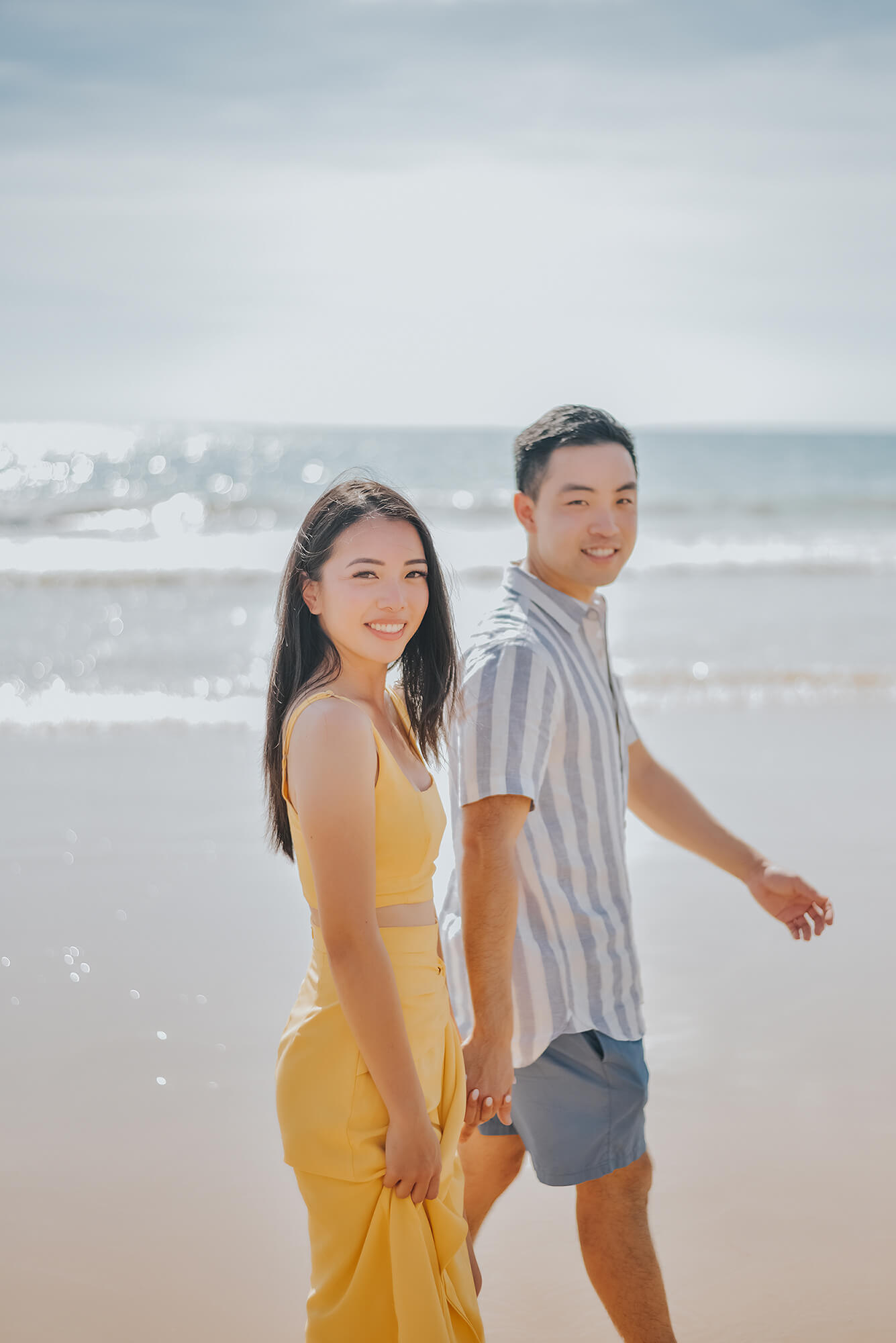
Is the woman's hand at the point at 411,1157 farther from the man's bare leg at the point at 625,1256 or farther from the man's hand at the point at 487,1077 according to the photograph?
the man's bare leg at the point at 625,1256

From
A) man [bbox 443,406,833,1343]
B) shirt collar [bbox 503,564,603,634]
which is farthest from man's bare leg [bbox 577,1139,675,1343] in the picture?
shirt collar [bbox 503,564,603,634]

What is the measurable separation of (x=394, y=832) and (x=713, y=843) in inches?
43.3

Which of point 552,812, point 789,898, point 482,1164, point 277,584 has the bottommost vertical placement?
point 482,1164

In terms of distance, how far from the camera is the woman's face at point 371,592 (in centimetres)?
178

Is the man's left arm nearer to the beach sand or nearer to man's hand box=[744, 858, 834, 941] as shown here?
man's hand box=[744, 858, 834, 941]

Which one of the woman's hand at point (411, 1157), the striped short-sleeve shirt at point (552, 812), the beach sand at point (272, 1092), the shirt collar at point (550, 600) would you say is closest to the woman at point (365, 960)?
the woman's hand at point (411, 1157)

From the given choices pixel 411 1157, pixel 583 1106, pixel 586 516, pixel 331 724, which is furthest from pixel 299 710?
pixel 583 1106

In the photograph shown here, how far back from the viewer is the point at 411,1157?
1.62 m

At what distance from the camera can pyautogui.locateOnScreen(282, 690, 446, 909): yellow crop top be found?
5.50 feet

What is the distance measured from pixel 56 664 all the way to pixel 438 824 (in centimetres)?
788

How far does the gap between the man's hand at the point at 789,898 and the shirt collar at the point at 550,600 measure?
2.34 ft

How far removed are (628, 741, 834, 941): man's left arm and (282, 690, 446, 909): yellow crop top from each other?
913 mm

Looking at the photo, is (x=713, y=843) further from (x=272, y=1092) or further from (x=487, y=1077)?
(x=272, y=1092)

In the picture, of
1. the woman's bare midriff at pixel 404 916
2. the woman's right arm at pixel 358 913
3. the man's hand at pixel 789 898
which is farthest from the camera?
the man's hand at pixel 789 898
